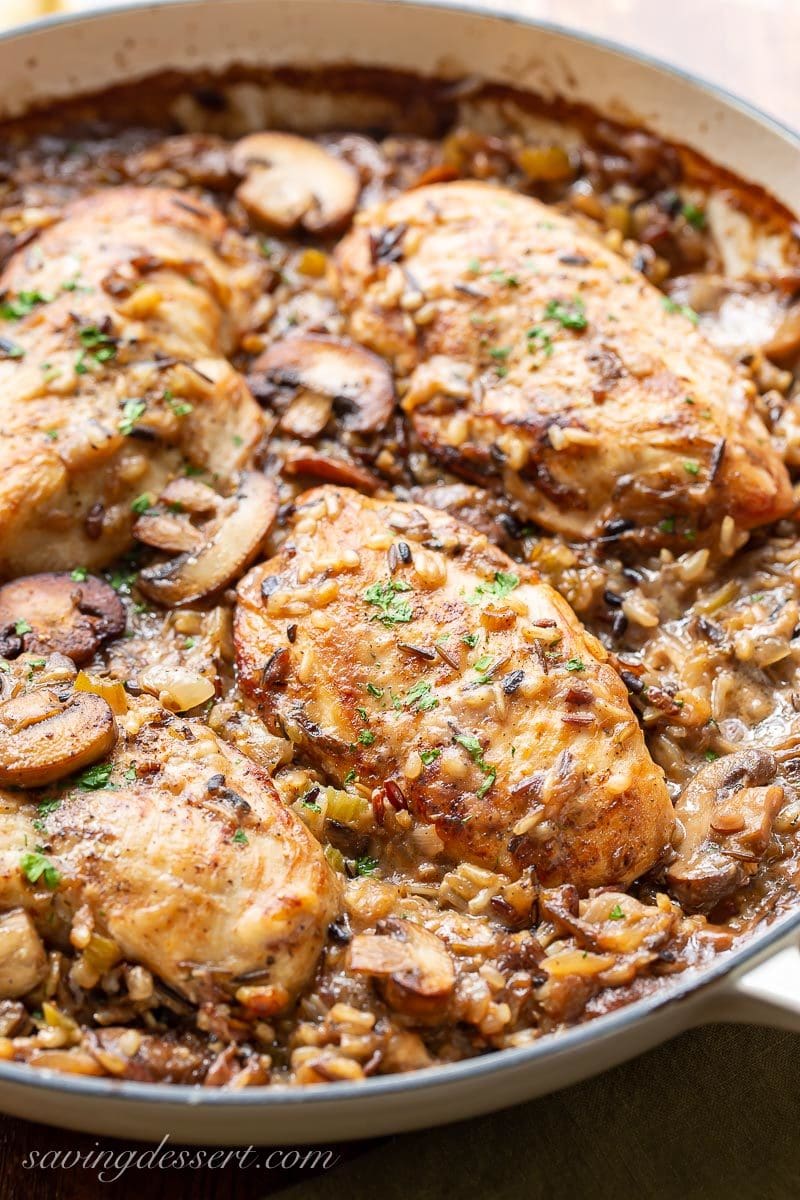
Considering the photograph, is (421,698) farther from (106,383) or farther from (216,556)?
(106,383)

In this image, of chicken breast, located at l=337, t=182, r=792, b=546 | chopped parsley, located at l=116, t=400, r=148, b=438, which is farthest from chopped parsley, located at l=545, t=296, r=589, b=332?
chopped parsley, located at l=116, t=400, r=148, b=438

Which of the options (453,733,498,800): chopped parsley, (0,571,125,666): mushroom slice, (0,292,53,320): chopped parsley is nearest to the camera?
(453,733,498,800): chopped parsley

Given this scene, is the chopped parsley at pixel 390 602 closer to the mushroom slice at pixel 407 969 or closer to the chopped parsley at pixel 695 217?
the mushroom slice at pixel 407 969

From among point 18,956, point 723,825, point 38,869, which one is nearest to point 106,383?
point 38,869

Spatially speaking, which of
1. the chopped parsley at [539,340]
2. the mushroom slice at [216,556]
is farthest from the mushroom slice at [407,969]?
the chopped parsley at [539,340]

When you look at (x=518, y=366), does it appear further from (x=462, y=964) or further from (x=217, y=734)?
(x=462, y=964)

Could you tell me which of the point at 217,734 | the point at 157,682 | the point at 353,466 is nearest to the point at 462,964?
the point at 217,734

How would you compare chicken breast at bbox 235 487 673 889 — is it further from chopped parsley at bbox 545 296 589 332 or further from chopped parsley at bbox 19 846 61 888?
chopped parsley at bbox 545 296 589 332
